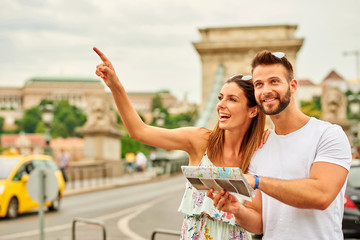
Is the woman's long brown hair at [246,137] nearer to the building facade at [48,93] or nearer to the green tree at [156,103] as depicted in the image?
the building facade at [48,93]

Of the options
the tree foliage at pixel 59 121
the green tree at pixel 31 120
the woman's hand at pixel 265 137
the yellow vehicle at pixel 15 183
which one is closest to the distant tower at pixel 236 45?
the yellow vehicle at pixel 15 183

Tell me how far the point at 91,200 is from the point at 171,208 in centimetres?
351

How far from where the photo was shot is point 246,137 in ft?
9.18

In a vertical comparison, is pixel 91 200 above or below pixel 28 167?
below

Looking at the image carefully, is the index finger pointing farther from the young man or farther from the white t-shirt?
the white t-shirt

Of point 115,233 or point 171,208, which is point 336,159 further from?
point 171,208

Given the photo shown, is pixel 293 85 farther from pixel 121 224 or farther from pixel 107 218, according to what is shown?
pixel 107 218

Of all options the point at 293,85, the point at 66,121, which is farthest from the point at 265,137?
the point at 66,121

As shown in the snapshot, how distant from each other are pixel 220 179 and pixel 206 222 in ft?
2.29

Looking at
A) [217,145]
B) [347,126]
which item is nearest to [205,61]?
[347,126]

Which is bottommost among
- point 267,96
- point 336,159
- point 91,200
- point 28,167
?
point 91,200

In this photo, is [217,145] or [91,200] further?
[91,200]

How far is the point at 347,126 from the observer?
29.5 metres

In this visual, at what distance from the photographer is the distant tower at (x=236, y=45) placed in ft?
130
